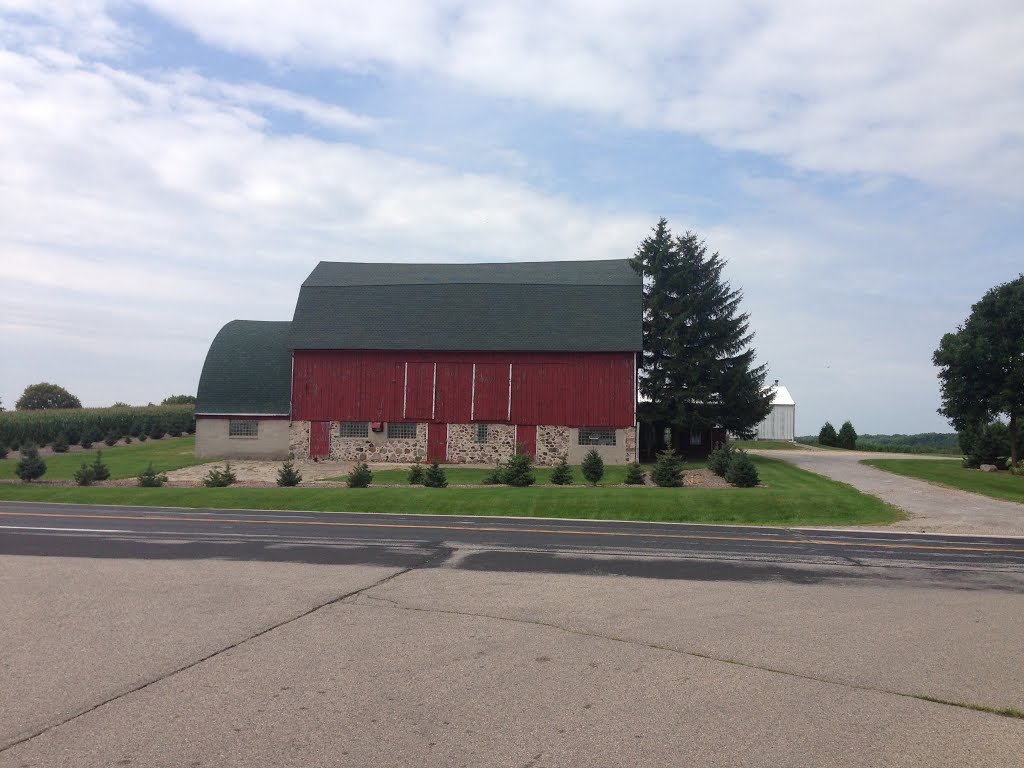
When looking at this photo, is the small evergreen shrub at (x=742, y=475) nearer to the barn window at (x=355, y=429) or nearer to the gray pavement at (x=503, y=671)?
the gray pavement at (x=503, y=671)

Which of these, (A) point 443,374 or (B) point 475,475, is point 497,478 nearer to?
(B) point 475,475

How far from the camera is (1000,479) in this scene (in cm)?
Result: 3284

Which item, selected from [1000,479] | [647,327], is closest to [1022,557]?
[1000,479]

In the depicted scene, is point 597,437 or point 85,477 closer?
point 85,477

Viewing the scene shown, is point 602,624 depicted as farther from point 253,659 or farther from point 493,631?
point 253,659

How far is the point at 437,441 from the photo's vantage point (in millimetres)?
43031

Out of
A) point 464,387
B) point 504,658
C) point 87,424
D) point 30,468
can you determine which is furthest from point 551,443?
point 504,658

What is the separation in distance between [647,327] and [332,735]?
133 ft

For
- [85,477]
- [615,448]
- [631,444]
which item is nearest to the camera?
[85,477]

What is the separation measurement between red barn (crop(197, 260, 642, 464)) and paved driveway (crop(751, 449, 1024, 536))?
487 inches

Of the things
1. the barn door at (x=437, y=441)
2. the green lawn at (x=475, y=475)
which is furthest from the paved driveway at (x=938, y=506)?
the barn door at (x=437, y=441)

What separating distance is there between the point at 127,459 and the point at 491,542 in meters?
34.6

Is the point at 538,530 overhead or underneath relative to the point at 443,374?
underneath

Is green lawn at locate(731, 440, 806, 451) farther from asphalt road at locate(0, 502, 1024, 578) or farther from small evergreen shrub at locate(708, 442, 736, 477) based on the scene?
asphalt road at locate(0, 502, 1024, 578)
